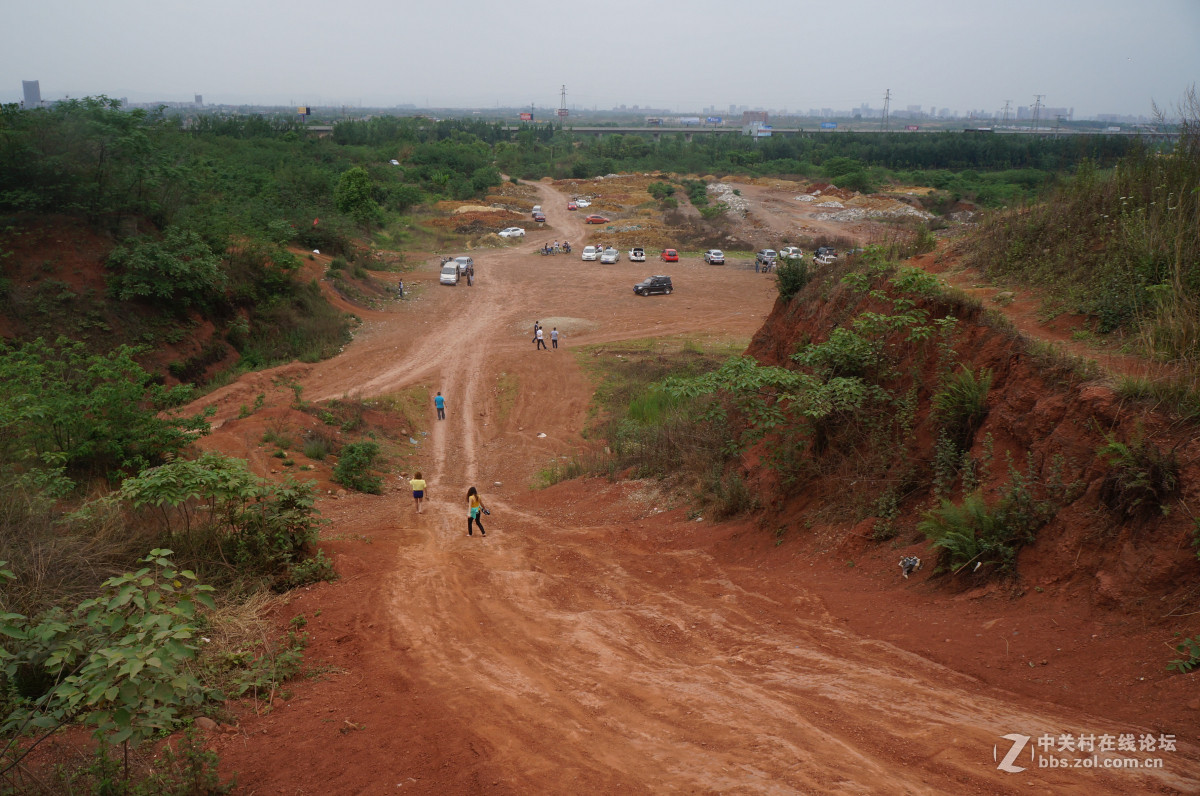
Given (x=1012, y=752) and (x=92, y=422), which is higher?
(x=92, y=422)

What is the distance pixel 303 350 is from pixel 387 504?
50.6ft

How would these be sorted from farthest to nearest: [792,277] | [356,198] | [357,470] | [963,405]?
[356,198], [792,277], [357,470], [963,405]

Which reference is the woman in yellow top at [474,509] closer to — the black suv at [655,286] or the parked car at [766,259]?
the black suv at [655,286]

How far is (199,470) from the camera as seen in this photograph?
28.6 feet

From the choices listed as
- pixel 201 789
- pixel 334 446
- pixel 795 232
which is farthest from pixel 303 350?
pixel 795 232

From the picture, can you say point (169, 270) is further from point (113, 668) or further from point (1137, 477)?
point (1137, 477)

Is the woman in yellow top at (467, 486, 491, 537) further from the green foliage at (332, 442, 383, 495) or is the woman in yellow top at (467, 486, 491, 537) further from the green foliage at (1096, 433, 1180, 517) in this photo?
the green foliage at (1096, 433, 1180, 517)

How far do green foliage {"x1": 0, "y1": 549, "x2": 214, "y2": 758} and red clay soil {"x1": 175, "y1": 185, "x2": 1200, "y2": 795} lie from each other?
95 centimetres

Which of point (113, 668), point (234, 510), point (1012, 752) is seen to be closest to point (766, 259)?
point (234, 510)

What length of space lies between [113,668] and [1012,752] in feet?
19.7

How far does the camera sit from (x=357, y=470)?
17953 millimetres

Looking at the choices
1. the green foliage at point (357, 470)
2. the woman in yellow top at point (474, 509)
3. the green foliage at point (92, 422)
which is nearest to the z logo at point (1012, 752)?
the woman in yellow top at point (474, 509)

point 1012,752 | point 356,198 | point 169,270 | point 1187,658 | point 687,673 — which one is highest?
point 356,198

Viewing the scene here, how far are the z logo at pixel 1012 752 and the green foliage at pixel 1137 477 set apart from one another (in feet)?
9.36
